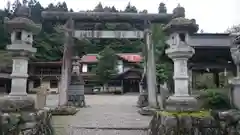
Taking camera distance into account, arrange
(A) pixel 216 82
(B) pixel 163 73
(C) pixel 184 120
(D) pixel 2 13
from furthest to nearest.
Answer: (D) pixel 2 13
(B) pixel 163 73
(A) pixel 216 82
(C) pixel 184 120

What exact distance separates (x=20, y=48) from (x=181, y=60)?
436cm

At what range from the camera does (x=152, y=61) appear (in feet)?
41.2

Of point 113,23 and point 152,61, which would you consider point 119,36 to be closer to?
point 113,23

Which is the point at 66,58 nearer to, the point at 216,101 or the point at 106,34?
the point at 106,34

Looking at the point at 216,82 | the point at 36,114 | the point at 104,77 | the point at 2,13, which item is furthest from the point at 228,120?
the point at 2,13

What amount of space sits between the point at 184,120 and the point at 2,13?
176ft

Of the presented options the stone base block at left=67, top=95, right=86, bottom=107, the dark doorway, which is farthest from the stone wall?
the dark doorway

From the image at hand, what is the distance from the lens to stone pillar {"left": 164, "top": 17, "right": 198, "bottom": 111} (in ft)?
20.7

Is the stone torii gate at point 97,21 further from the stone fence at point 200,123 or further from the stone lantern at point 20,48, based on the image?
the stone fence at point 200,123

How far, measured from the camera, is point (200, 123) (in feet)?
19.2

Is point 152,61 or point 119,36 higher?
point 119,36

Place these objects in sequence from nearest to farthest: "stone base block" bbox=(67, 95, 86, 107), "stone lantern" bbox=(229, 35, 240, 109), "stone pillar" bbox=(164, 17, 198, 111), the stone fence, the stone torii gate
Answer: the stone fence, "stone lantern" bbox=(229, 35, 240, 109), "stone pillar" bbox=(164, 17, 198, 111), the stone torii gate, "stone base block" bbox=(67, 95, 86, 107)

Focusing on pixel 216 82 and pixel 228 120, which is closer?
pixel 228 120

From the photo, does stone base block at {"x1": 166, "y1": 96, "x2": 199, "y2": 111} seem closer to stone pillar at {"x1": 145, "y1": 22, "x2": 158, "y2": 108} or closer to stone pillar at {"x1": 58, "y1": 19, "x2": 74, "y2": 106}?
stone pillar at {"x1": 145, "y1": 22, "x2": 158, "y2": 108}
